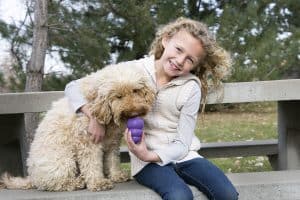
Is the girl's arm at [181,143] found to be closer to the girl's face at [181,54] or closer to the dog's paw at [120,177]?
the girl's face at [181,54]

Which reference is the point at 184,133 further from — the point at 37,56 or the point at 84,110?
the point at 37,56

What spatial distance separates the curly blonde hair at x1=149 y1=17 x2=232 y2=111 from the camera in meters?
3.26

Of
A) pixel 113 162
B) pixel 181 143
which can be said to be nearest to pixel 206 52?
pixel 181 143

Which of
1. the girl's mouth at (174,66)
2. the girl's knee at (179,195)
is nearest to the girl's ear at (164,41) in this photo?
the girl's mouth at (174,66)

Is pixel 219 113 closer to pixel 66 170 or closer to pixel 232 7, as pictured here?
pixel 232 7

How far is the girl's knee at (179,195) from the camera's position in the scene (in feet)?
9.48

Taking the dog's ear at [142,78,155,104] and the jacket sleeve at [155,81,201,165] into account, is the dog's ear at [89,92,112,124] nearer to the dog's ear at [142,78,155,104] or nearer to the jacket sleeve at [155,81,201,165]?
the dog's ear at [142,78,155,104]

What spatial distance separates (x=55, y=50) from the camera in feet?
24.5

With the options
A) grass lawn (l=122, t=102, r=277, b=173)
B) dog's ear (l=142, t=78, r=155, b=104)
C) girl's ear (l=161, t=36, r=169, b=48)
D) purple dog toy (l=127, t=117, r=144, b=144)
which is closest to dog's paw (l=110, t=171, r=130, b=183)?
purple dog toy (l=127, t=117, r=144, b=144)

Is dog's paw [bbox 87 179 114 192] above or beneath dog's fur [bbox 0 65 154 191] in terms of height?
beneath

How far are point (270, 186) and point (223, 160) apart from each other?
337cm

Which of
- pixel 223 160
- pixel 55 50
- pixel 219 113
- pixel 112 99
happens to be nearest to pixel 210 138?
pixel 223 160

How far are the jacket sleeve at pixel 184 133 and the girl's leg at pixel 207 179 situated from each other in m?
0.08

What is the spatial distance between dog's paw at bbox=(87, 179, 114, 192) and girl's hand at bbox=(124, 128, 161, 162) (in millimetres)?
240
